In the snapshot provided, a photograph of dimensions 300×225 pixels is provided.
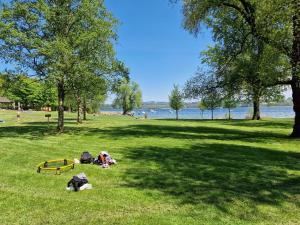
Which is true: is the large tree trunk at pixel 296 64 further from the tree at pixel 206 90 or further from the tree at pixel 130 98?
the tree at pixel 130 98

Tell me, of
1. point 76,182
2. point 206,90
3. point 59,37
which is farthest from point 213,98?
point 76,182

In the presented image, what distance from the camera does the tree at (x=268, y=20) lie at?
19.8m

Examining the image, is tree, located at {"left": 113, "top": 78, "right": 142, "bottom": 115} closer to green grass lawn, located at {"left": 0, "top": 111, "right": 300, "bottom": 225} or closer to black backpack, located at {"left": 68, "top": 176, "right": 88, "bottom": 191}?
green grass lawn, located at {"left": 0, "top": 111, "right": 300, "bottom": 225}

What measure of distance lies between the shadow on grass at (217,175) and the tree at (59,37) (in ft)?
28.0

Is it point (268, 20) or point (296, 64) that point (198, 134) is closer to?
point (296, 64)

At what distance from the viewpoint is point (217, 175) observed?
12703mm

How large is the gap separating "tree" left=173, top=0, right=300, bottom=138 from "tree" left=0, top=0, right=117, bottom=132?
7085mm

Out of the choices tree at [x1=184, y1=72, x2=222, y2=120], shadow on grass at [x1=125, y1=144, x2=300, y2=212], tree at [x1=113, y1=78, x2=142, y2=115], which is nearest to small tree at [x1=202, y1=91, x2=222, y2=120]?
tree at [x1=184, y1=72, x2=222, y2=120]

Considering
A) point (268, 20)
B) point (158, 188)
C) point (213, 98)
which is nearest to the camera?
point (158, 188)

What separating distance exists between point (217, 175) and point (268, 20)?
40.1 feet

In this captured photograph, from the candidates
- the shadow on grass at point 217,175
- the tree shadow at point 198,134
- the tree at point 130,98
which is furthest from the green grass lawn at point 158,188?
the tree at point 130,98

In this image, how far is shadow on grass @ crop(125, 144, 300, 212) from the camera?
403 inches

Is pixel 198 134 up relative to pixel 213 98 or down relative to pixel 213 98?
down

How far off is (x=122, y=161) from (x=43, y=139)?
28.3 ft
